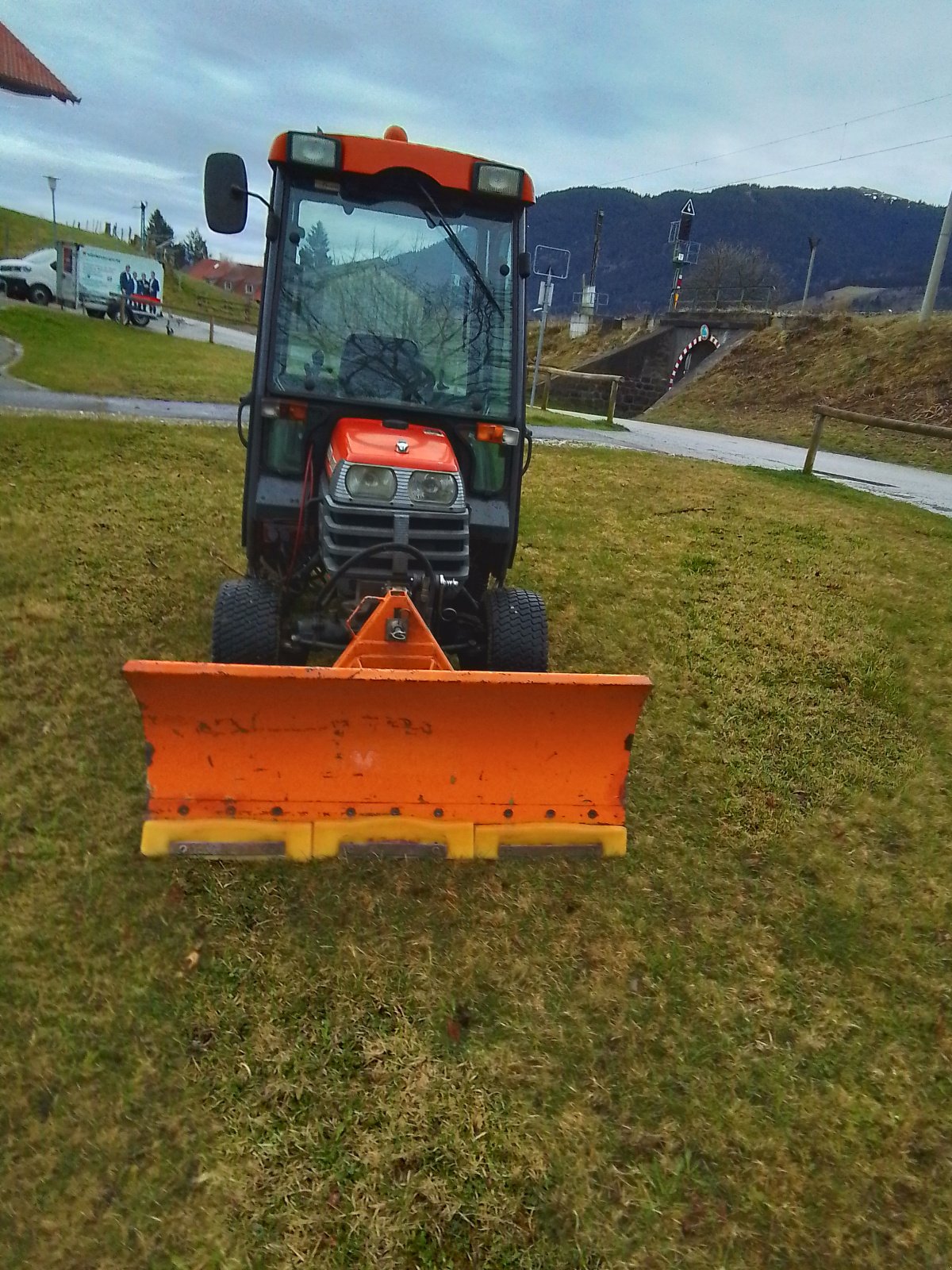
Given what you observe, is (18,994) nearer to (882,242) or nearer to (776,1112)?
(776,1112)

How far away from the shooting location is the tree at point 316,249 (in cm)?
386

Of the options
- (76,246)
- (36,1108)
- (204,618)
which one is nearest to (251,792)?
(36,1108)

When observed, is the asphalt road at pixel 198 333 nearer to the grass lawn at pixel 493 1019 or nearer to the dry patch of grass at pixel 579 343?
the dry patch of grass at pixel 579 343

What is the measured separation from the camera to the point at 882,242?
140125 mm

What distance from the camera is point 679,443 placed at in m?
16.3

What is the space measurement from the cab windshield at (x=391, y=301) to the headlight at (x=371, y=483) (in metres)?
0.64

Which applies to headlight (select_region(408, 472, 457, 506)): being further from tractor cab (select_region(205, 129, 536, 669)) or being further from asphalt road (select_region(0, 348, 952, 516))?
asphalt road (select_region(0, 348, 952, 516))

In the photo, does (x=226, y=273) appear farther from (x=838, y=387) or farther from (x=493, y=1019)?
(x=493, y=1019)

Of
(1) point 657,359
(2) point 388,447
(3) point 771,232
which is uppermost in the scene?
(3) point 771,232

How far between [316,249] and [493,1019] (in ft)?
10.8

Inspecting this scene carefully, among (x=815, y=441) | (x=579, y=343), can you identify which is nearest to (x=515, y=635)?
(x=815, y=441)

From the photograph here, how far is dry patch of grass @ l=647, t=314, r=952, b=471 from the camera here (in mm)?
18359

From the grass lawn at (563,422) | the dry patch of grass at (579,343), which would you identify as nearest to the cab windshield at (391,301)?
the grass lawn at (563,422)

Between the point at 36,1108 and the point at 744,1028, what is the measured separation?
81.7 inches
